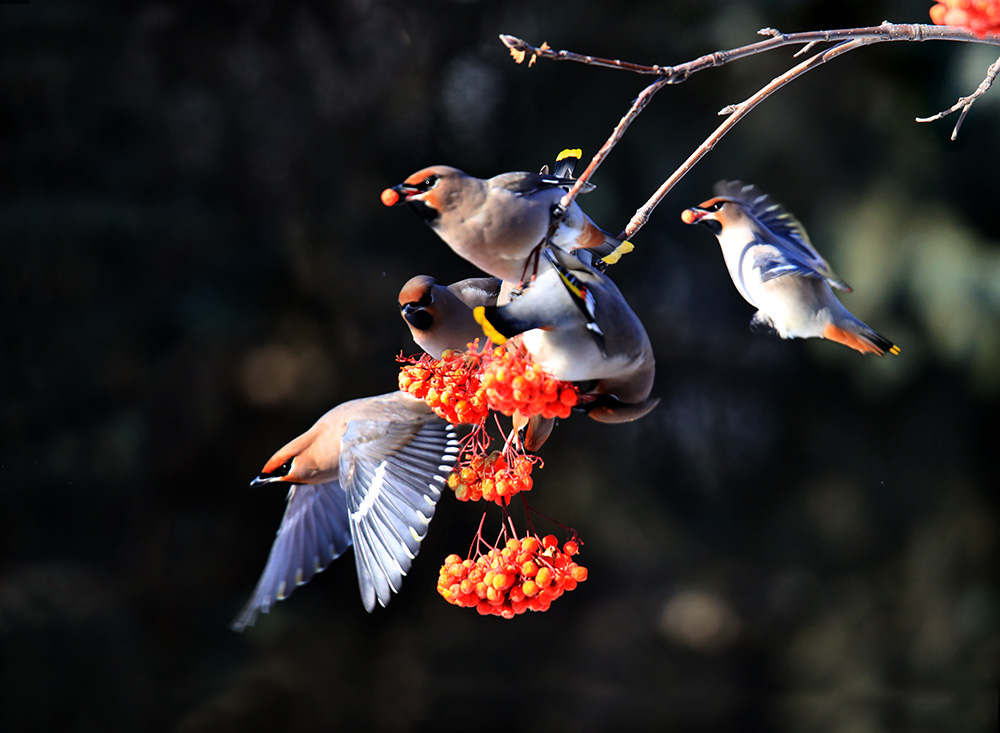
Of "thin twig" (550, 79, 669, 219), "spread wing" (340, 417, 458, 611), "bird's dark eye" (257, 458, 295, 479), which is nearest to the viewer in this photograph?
"thin twig" (550, 79, 669, 219)

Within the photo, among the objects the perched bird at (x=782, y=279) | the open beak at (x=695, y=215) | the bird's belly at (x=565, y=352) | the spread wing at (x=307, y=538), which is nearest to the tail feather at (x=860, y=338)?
the perched bird at (x=782, y=279)

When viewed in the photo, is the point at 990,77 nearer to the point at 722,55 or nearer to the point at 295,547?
the point at 722,55

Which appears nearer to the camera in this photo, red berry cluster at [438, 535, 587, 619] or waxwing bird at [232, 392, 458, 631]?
red berry cluster at [438, 535, 587, 619]

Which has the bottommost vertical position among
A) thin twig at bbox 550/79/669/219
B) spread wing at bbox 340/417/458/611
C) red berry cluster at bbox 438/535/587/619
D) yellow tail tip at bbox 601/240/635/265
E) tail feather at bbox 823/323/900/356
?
spread wing at bbox 340/417/458/611

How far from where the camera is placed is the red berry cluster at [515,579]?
936 millimetres

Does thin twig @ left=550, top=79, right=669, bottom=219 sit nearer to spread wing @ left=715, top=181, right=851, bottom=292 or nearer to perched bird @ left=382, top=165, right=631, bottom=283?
perched bird @ left=382, top=165, right=631, bottom=283

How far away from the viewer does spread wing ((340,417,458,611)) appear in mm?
1094

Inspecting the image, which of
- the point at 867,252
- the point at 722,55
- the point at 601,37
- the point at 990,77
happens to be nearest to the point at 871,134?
the point at 867,252

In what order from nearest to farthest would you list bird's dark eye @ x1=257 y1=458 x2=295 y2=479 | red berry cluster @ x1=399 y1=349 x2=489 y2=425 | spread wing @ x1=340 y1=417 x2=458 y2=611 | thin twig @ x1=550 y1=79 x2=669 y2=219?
thin twig @ x1=550 y1=79 x2=669 y2=219 → red berry cluster @ x1=399 y1=349 x2=489 y2=425 → spread wing @ x1=340 y1=417 x2=458 y2=611 → bird's dark eye @ x1=257 y1=458 x2=295 y2=479

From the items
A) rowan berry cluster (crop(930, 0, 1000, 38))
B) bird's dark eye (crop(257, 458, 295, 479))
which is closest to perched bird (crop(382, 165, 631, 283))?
rowan berry cluster (crop(930, 0, 1000, 38))

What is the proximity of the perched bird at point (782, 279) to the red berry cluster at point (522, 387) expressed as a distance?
24 centimetres

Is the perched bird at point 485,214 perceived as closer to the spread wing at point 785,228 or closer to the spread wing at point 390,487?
the spread wing at point 785,228

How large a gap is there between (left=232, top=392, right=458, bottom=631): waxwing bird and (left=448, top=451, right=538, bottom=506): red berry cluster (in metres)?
0.16

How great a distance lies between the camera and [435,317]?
1132 millimetres
